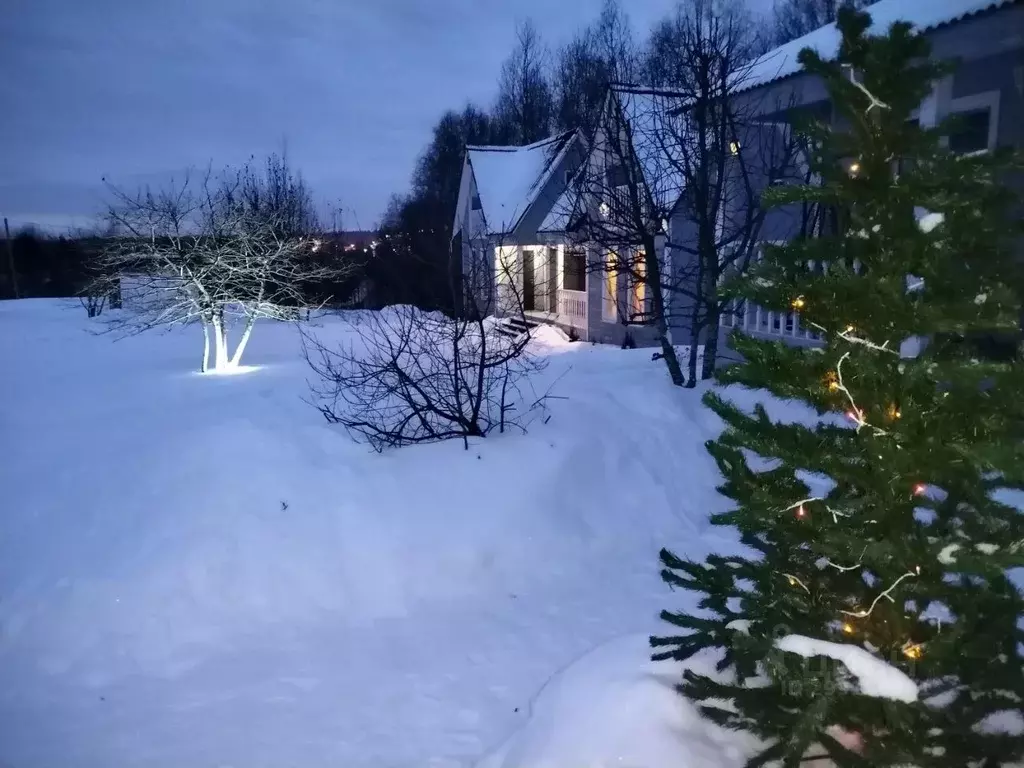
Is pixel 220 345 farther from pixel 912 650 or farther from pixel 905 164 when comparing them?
pixel 912 650

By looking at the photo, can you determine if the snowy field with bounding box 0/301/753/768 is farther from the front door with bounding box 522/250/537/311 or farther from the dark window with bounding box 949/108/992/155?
the front door with bounding box 522/250/537/311

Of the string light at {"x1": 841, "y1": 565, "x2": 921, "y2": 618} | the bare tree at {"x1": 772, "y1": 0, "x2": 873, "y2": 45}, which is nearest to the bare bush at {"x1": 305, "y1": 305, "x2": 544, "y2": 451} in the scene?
the string light at {"x1": 841, "y1": 565, "x2": 921, "y2": 618}

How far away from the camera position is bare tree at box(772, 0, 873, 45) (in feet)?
106

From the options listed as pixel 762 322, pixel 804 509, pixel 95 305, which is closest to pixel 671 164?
pixel 762 322

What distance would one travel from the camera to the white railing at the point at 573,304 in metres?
18.5

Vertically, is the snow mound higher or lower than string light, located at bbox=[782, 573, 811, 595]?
lower

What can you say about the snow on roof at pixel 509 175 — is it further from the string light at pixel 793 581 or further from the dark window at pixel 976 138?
the string light at pixel 793 581

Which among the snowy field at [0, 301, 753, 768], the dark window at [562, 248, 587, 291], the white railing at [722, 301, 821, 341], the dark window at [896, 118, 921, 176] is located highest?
the dark window at [896, 118, 921, 176]

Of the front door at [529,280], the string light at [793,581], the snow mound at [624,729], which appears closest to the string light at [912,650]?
the string light at [793,581]

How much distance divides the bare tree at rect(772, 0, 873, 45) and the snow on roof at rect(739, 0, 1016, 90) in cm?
2444

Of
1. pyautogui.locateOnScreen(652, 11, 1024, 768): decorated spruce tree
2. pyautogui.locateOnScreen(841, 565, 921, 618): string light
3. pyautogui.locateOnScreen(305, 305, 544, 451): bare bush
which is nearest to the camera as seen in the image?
pyautogui.locateOnScreen(652, 11, 1024, 768): decorated spruce tree

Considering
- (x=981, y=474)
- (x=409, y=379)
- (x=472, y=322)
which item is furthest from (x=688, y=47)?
(x=981, y=474)

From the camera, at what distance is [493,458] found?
24.2 feet

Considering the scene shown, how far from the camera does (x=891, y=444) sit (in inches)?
105
